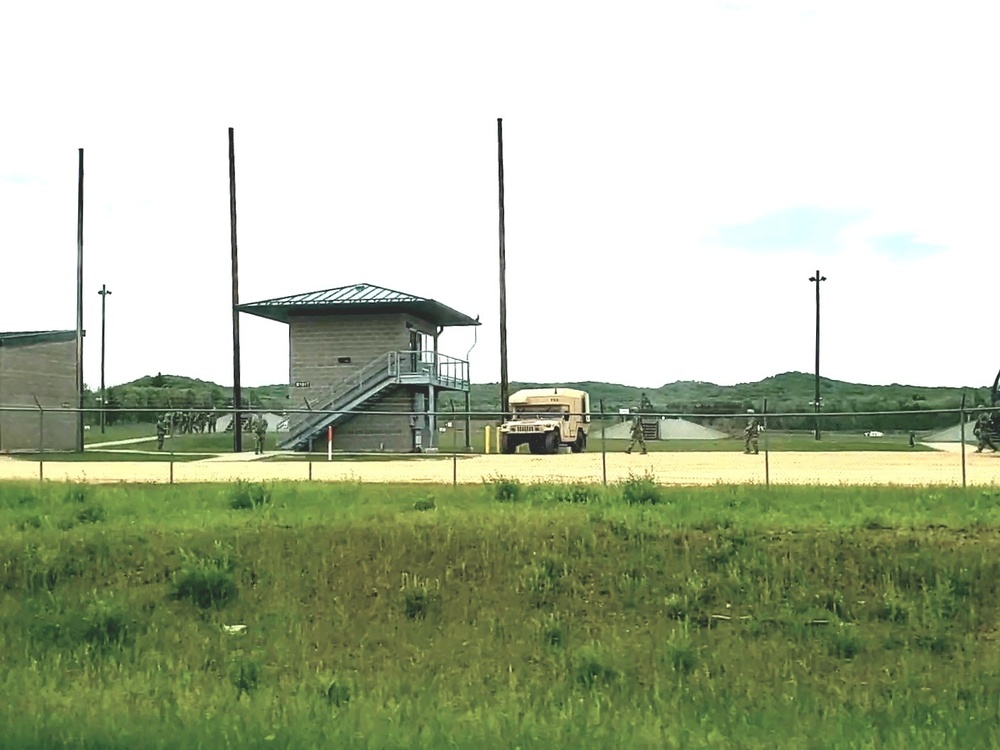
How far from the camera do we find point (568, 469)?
33.0 m

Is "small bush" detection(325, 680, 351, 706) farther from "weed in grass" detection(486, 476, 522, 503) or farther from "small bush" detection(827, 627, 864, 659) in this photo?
"weed in grass" detection(486, 476, 522, 503)

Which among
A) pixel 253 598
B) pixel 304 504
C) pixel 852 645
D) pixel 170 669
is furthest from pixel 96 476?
pixel 852 645

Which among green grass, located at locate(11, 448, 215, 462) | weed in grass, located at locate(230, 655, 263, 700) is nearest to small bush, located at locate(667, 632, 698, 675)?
weed in grass, located at locate(230, 655, 263, 700)

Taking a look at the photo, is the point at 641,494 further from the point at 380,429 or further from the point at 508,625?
the point at 380,429

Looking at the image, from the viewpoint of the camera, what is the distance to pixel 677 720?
28.9 ft

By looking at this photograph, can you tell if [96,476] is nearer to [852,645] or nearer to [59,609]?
[59,609]

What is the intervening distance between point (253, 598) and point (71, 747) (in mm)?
5650

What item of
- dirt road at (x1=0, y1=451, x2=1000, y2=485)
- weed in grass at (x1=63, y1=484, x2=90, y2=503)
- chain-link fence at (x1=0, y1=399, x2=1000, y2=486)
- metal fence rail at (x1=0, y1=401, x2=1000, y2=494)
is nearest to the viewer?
weed in grass at (x1=63, y1=484, x2=90, y2=503)

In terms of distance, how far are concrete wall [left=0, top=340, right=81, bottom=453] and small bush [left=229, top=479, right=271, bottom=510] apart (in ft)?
100

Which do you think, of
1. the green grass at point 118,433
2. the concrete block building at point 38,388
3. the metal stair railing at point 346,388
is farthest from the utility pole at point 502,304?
the green grass at point 118,433

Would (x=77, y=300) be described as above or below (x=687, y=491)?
above

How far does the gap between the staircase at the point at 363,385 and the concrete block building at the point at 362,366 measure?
0.04 meters

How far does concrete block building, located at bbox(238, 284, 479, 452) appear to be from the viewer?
165 ft

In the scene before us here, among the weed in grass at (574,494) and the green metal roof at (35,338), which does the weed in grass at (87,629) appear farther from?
the green metal roof at (35,338)
